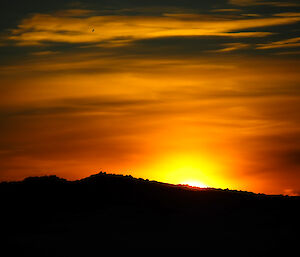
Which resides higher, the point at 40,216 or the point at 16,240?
the point at 40,216

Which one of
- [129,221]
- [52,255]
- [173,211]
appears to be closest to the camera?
[52,255]

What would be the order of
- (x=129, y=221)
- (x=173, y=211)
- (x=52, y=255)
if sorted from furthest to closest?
(x=173, y=211), (x=129, y=221), (x=52, y=255)

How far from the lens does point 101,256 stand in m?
17.2

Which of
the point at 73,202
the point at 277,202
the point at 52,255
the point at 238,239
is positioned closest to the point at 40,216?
the point at 73,202

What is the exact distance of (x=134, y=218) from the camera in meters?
20.5

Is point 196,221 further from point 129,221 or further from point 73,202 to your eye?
point 73,202

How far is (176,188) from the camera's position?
24.2 m

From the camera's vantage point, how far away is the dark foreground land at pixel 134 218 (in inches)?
717

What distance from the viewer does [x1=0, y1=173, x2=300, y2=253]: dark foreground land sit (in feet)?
59.7

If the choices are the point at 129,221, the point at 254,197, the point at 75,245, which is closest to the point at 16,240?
the point at 75,245

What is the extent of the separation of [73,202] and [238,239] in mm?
6511

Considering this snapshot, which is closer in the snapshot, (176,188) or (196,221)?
(196,221)

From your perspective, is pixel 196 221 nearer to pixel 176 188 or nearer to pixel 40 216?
pixel 176 188

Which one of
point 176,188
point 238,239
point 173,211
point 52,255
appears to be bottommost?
point 52,255
